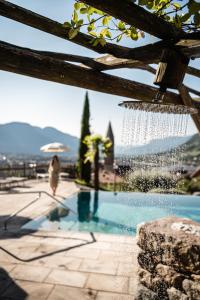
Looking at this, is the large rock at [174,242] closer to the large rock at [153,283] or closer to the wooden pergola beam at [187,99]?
the large rock at [153,283]

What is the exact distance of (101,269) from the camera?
16.6ft

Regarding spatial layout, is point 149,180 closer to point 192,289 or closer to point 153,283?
point 153,283

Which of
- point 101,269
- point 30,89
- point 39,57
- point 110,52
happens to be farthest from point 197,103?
point 30,89

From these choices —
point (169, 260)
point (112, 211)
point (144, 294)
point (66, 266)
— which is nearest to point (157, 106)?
point (169, 260)

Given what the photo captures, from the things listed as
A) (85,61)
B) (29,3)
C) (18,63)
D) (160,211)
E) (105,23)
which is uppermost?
(29,3)

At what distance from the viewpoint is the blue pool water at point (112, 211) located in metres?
9.04

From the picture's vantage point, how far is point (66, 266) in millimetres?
5176

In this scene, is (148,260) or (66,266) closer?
(148,260)

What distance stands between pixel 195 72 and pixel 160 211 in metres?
10.2

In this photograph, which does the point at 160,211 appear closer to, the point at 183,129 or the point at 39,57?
the point at 183,129

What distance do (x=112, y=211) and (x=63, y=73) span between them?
1047cm

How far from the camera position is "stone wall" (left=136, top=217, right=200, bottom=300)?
3453 millimetres

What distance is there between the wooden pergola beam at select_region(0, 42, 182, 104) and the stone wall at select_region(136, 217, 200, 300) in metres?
1.88

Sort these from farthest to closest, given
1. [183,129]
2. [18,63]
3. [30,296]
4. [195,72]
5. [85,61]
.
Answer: [30,296]
[183,129]
[195,72]
[85,61]
[18,63]
